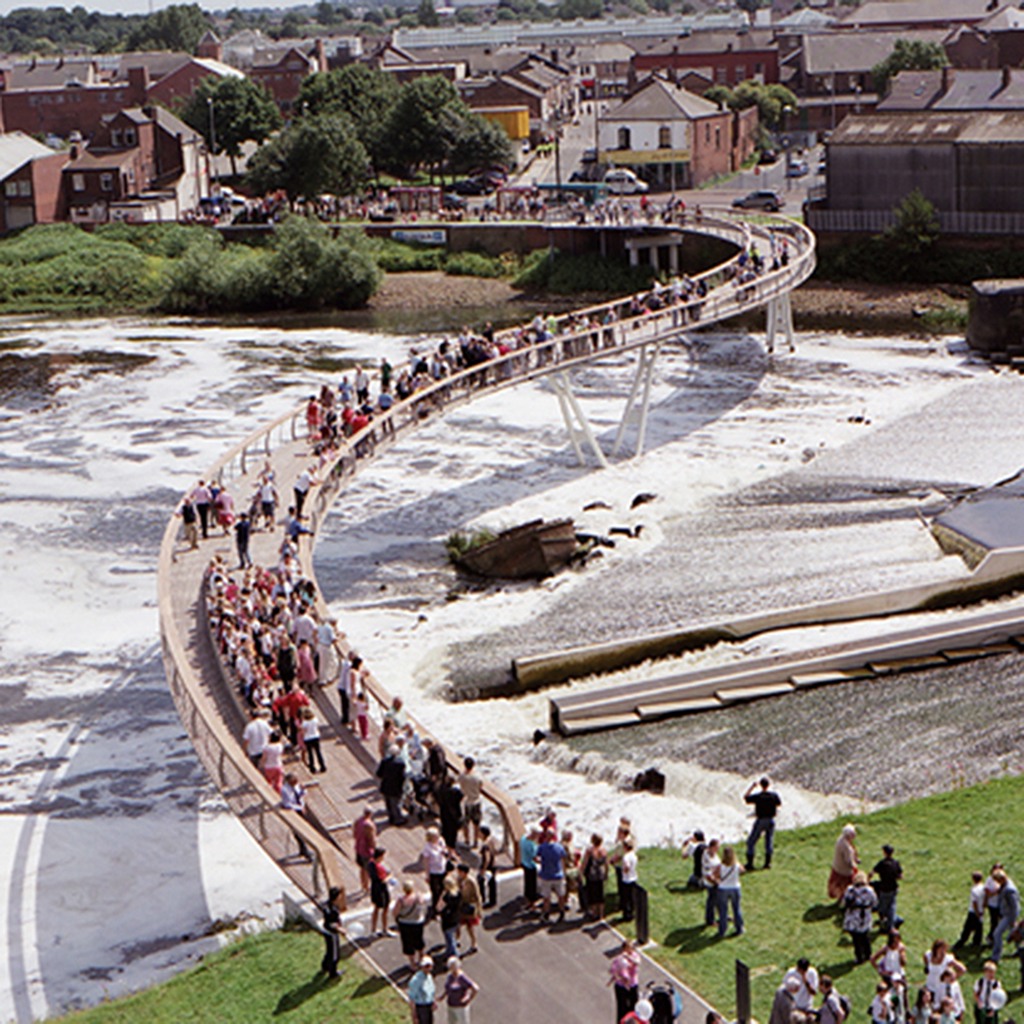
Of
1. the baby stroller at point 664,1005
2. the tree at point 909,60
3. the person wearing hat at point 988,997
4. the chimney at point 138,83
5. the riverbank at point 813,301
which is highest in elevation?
the chimney at point 138,83

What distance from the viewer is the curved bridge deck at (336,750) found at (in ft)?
63.1

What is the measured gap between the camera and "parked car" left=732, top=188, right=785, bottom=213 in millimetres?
81062

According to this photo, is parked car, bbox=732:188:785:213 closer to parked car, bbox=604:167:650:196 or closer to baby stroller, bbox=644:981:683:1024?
parked car, bbox=604:167:650:196

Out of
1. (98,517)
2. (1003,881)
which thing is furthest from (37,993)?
(98,517)

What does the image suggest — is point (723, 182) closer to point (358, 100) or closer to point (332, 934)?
point (358, 100)

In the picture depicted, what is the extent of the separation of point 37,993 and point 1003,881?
13.6m

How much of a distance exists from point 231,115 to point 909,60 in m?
45.3

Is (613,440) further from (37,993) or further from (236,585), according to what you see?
(37,993)

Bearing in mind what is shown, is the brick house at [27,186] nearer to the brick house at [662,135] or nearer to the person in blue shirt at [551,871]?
the brick house at [662,135]

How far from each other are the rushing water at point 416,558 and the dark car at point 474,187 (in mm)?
32565

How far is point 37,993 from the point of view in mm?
23609

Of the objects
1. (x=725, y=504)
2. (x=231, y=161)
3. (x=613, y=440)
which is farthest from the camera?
(x=231, y=161)

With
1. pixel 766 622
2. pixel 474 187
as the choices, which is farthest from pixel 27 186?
pixel 766 622

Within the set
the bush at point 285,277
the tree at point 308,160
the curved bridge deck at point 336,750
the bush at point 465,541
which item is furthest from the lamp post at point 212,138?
the bush at point 465,541
